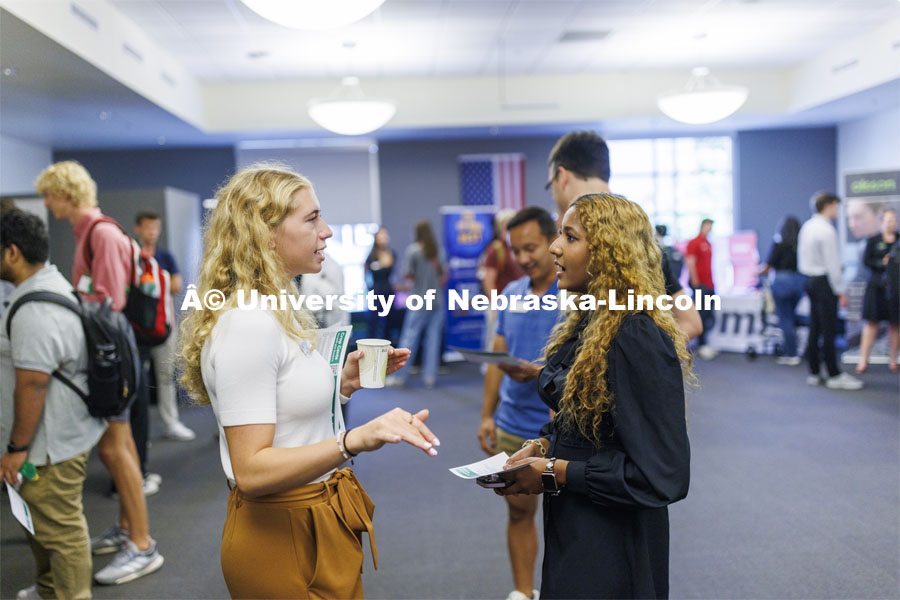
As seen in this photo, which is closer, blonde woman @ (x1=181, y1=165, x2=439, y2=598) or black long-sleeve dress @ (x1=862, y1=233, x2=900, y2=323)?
blonde woman @ (x1=181, y1=165, x2=439, y2=598)

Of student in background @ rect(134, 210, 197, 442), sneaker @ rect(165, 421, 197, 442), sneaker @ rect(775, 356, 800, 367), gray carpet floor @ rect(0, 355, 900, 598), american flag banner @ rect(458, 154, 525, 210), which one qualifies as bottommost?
gray carpet floor @ rect(0, 355, 900, 598)

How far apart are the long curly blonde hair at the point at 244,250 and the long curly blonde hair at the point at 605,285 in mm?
597

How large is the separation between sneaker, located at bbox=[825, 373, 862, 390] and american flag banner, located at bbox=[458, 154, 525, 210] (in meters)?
5.14

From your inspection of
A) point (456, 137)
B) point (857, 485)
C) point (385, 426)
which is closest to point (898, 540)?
point (857, 485)

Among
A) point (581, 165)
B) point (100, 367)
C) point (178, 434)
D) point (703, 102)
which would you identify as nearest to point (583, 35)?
point (703, 102)

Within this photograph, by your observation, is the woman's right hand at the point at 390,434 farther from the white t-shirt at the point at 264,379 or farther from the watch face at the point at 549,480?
the watch face at the point at 549,480

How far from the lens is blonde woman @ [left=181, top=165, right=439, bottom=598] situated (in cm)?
125

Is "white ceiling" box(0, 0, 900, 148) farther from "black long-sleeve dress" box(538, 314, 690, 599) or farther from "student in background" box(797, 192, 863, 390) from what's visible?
"black long-sleeve dress" box(538, 314, 690, 599)

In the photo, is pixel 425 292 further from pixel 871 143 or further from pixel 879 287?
pixel 871 143

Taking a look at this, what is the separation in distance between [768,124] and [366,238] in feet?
20.7

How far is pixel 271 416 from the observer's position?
1264 mm

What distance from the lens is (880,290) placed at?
271 inches

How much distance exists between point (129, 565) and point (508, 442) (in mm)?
1824

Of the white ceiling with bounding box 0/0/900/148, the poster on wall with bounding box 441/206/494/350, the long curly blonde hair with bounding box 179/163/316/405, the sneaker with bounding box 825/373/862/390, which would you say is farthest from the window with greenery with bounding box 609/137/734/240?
the long curly blonde hair with bounding box 179/163/316/405
